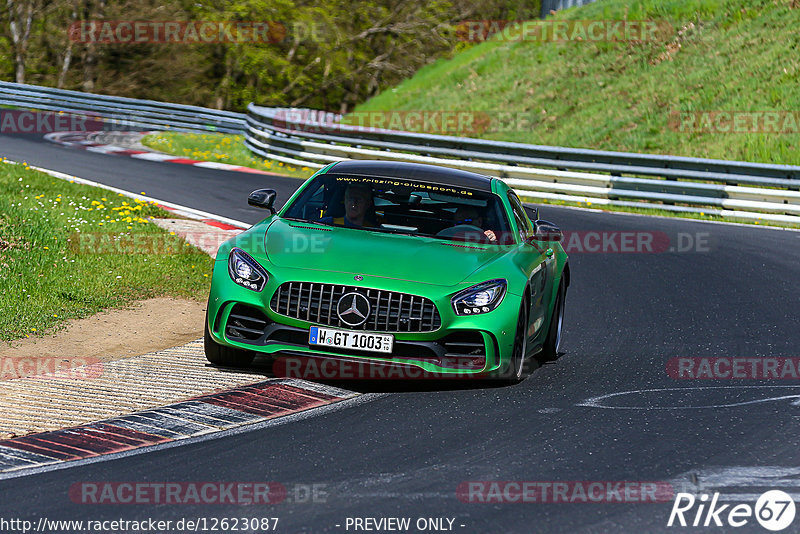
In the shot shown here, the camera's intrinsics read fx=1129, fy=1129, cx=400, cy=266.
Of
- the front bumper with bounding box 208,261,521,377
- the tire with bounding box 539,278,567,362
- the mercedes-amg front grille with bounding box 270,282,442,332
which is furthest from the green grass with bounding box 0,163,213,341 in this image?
the tire with bounding box 539,278,567,362

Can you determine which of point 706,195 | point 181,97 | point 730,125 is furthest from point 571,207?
point 181,97

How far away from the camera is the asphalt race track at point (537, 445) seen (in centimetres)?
484

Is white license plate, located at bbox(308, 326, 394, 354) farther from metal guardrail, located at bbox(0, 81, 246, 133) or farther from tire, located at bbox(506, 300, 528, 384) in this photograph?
metal guardrail, located at bbox(0, 81, 246, 133)

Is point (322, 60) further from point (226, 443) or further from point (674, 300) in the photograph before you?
point (226, 443)

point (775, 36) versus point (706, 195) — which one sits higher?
point (775, 36)

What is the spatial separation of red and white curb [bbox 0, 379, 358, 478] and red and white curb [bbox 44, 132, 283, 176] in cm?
1608

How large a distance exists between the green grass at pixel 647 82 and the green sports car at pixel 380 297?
1786 centimetres

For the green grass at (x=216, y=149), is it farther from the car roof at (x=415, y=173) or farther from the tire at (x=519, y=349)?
the tire at (x=519, y=349)

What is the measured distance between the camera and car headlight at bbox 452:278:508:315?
7.21m

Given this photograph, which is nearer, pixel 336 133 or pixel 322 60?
pixel 336 133

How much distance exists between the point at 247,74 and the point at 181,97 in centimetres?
461

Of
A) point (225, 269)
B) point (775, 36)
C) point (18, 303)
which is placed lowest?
point (18, 303)

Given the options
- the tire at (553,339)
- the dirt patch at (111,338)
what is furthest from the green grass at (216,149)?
the tire at (553,339)

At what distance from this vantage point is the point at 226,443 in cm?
594
